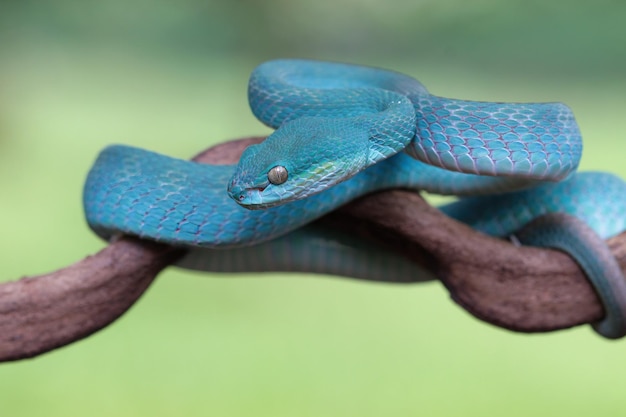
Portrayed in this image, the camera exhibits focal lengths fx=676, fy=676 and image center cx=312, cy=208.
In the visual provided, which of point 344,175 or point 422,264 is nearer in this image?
point 344,175

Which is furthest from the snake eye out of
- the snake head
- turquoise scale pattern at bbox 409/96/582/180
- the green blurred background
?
the green blurred background

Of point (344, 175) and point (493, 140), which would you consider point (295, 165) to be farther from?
point (493, 140)

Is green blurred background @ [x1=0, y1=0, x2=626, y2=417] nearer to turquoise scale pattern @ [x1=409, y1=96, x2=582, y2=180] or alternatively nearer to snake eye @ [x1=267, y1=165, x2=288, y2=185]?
turquoise scale pattern @ [x1=409, y1=96, x2=582, y2=180]

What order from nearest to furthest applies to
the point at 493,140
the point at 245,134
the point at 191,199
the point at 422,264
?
the point at 493,140
the point at 191,199
the point at 422,264
the point at 245,134

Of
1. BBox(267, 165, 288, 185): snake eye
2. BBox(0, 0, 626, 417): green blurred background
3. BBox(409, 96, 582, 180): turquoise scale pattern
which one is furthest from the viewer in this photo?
BBox(0, 0, 626, 417): green blurred background

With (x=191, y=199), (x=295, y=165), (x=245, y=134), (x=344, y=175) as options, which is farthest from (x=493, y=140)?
(x=245, y=134)

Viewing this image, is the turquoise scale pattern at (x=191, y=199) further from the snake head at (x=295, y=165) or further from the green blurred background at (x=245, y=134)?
the green blurred background at (x=245, y=134)

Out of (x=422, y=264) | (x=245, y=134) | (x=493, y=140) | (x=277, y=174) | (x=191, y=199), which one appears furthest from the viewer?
(x=245, y=134)

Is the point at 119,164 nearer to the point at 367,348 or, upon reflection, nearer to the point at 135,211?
the point at 135,211

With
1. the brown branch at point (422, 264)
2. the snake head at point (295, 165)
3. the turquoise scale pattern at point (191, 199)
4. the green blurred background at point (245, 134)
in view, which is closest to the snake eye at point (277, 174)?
the snake head at point (295, 165)
